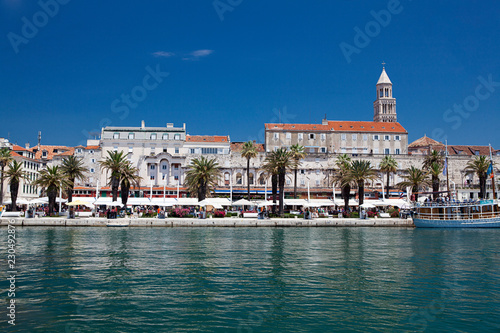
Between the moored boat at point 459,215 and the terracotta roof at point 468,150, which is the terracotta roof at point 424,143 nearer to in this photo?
the terracotta roof at point 468,150

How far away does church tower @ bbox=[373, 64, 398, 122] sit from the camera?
128125mm

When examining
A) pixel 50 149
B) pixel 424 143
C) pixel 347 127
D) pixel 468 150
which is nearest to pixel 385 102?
pixel 424 143

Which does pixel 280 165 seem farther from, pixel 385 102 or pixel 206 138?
pixel 385 102

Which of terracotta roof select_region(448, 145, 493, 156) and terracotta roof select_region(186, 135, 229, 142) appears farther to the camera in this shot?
terracotta roof select_region(448, 145, 493, 156)

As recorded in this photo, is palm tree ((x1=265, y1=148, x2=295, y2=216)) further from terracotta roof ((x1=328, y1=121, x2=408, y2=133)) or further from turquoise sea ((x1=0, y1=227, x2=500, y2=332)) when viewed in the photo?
terracotta roof ((x1=328, y1=121, x2=408, y2=133))

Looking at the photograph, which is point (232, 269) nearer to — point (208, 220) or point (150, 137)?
point (208, 220)

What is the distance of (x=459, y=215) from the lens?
52156mm

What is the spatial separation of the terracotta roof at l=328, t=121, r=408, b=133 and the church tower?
35.5 meters

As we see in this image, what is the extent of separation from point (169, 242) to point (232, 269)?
39.6ft

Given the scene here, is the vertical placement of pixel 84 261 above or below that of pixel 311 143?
below

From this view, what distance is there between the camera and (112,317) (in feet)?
42.1

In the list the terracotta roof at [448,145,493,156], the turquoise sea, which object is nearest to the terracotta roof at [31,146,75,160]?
the turquoise sea

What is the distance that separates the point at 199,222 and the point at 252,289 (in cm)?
3296

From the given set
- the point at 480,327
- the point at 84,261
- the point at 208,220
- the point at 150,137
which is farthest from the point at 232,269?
the point at 150,137
